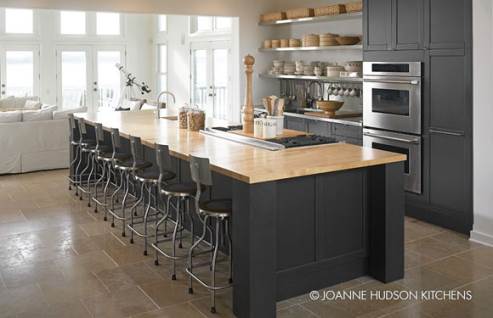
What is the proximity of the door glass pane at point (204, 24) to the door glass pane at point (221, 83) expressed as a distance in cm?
61

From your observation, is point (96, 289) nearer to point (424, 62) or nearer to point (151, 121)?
point (151, 121)

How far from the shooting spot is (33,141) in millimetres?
8250

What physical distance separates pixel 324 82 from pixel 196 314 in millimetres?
5067

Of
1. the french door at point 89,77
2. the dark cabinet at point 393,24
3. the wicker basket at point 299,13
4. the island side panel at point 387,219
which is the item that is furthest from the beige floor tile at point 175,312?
the french door at point 89,77

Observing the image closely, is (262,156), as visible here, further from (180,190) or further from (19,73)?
(19,73)

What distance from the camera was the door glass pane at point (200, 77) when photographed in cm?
1154

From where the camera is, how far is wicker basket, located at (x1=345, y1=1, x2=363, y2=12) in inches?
265

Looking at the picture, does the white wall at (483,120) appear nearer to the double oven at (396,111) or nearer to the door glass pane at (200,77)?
the double oven at (396,111)

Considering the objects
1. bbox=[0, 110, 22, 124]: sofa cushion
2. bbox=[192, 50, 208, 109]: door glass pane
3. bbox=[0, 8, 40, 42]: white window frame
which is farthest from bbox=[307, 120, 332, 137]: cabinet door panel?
bbox=[0, 8, 40, 42]: white window frame

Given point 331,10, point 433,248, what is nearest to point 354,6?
point 331,10

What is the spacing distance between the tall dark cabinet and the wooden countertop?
4.46 ft

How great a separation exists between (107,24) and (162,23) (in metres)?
1.36

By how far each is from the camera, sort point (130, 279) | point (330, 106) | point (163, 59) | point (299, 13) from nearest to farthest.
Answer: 1. point (130, 279)
2. point (330, 106)
3. point (299, 13)
4. point (163, 59)

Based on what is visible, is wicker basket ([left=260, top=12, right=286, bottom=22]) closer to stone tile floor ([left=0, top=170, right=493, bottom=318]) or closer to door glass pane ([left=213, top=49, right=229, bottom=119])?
door glass pane ([left=213, top=49, right=229, bottom=119])
